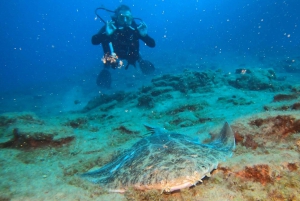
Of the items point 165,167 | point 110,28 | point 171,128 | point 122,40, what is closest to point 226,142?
point 165,167

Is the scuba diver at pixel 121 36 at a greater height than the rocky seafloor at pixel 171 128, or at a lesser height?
greater

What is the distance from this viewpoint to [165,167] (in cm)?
212

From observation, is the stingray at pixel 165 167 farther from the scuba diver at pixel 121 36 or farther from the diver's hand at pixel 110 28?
the scuba diver at pixel 121 36

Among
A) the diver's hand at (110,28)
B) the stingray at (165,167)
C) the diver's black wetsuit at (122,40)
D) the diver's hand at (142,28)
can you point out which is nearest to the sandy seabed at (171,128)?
the stingray at (165,167)

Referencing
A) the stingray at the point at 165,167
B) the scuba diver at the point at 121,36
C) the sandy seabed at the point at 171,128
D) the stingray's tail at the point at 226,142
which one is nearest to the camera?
the stingray at the point at 165,167

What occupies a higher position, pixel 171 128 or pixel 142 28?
pixel 142 28

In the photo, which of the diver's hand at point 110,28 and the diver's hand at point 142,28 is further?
the diver's hand at point 142,28

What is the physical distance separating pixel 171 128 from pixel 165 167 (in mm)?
3319

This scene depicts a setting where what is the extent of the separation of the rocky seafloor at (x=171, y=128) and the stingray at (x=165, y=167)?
119mm

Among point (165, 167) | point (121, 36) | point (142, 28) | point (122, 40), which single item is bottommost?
point (165, 167)

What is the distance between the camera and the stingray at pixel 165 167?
77.7 inches

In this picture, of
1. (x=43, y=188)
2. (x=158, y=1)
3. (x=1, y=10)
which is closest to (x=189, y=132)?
(x=43, y=188)

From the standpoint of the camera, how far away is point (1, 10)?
273 feet

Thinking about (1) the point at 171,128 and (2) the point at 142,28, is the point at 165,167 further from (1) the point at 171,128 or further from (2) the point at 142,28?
(2) the point at 142,28
